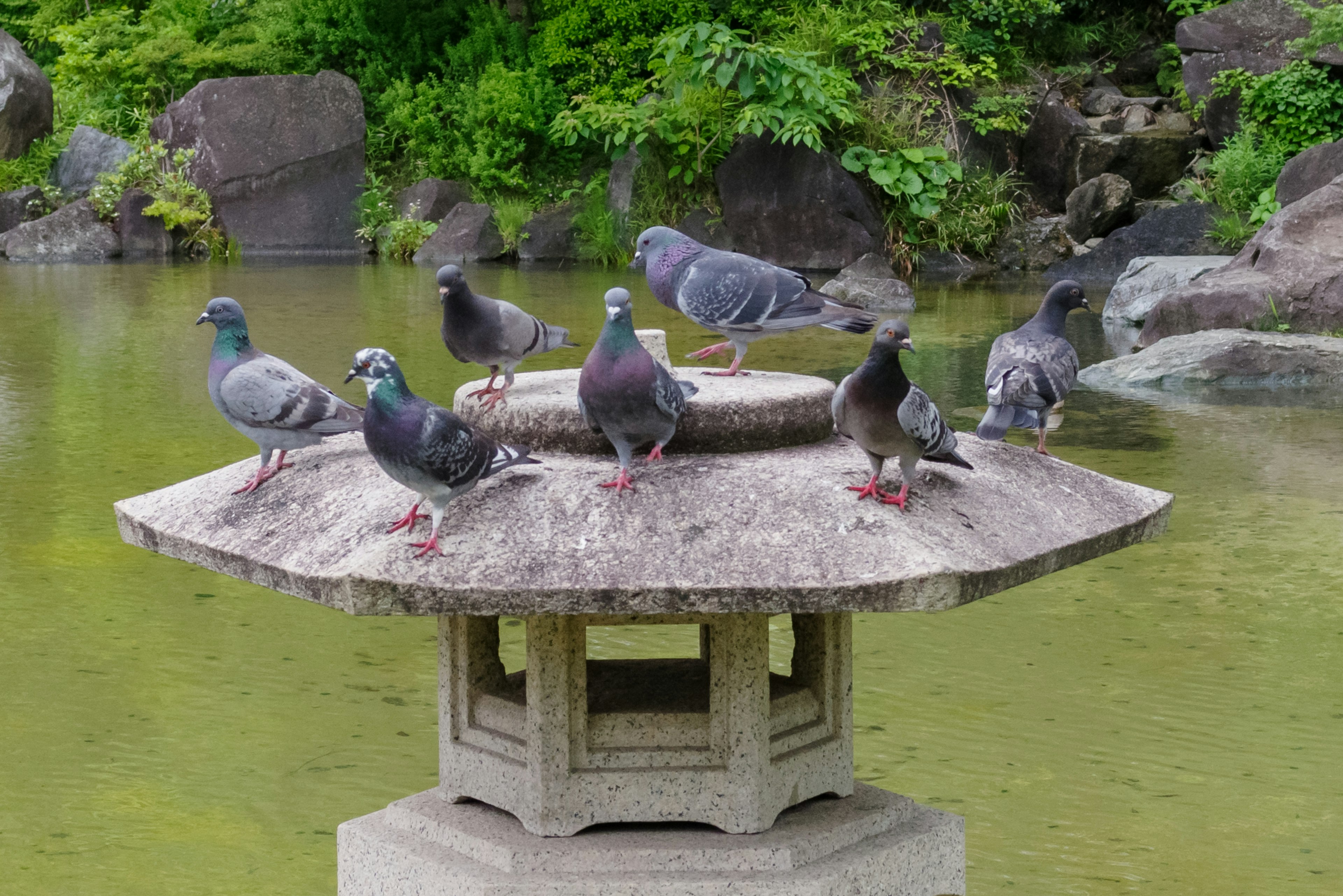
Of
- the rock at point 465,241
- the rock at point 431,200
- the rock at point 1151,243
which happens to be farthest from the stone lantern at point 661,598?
the rock at point 431,200

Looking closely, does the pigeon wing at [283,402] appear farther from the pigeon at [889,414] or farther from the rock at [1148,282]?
the rock at [1148,282]

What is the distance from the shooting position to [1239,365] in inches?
328

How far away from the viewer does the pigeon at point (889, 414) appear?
2.30 meters

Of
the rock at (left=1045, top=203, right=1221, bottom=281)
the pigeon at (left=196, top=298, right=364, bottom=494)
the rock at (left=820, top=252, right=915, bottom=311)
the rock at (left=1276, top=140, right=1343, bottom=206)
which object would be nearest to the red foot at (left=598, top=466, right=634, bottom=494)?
the pigeon at (left=196, top=298, right=364, bottom=494)

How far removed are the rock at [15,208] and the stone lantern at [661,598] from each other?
14.7 metres

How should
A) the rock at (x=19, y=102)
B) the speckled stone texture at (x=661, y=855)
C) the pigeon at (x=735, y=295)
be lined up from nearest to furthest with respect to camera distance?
1. the speckled stone texture at (x=661, y=855)
2. the pigeon at (x=735, y=295)
3. the rock at (x=19, y=102)

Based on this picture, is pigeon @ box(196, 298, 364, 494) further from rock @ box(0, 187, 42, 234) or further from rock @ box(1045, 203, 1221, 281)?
rock @ box(0, 187, 42, 234)

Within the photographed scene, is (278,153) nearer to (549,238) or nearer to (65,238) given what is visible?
(65,238)

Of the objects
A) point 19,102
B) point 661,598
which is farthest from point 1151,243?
point 19,102

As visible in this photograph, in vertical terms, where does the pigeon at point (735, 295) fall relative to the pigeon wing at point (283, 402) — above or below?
above

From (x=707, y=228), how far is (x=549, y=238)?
2.10 m

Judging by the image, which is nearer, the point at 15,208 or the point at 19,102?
the point at 15,208

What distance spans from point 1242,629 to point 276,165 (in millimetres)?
13206

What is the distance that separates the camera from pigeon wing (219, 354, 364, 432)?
2701 mm
